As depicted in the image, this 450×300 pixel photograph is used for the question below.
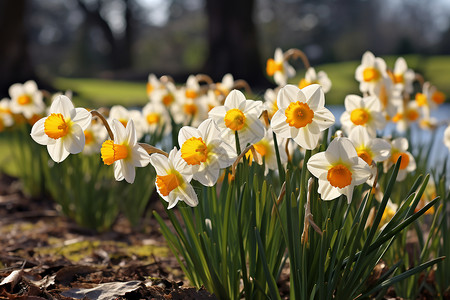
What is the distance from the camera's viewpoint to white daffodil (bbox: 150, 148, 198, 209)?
1167 millimetres

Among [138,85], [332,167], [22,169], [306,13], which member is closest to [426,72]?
[138,85]

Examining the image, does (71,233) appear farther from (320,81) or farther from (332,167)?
(332,167)

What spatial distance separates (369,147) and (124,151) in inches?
25.3

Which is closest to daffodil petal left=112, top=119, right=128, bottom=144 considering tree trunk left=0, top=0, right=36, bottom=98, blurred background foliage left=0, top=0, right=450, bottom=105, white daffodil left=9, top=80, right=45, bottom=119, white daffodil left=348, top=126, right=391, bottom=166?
white daffodil left=348, top=126, right=391, bottom=166

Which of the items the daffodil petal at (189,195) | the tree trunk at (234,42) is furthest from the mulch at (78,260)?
the tree trunk at (234,42)

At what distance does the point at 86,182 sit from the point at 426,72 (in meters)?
11.7

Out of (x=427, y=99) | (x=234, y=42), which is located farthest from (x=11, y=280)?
(x=234, y=42)

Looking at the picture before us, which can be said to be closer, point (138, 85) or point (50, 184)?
point (50, 184)

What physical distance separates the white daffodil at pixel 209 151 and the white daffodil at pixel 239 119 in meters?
0.07

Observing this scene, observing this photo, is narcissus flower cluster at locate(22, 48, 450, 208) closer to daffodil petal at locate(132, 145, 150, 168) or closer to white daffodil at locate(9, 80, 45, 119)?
daffodil petal at locate(132, 145, 150, 168)

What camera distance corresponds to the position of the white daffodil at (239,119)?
1.24m

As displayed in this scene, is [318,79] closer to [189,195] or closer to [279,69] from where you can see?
[279,69]

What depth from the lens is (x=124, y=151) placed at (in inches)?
48.2

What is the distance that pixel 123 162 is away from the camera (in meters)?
1.25
